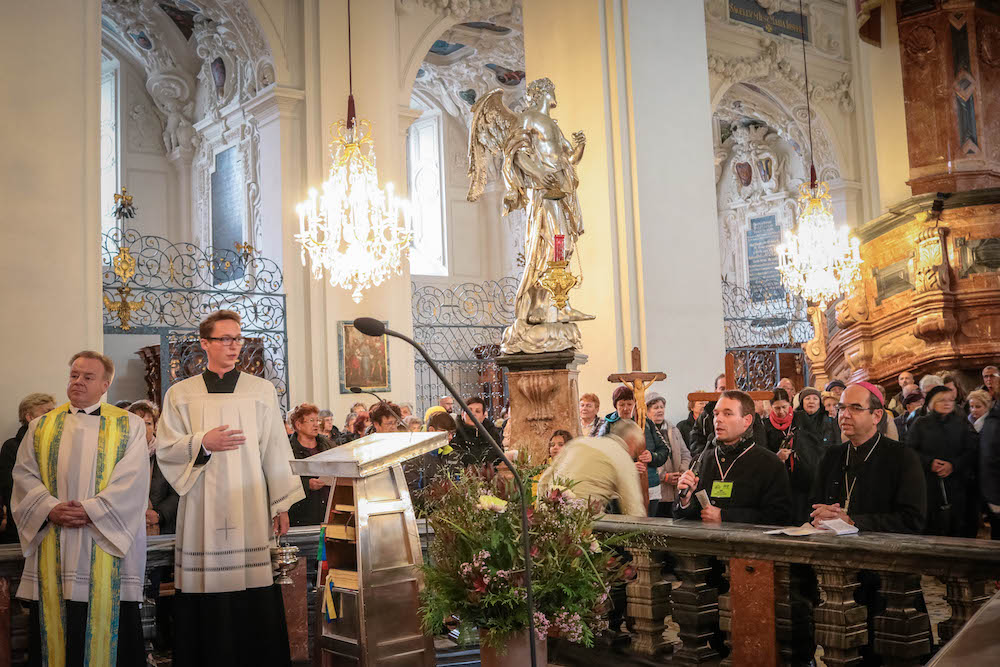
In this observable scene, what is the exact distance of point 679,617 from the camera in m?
3.98

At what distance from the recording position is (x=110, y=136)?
60.3 feet

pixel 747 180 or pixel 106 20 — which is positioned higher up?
pixel 106 20

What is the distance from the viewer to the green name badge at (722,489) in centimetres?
450

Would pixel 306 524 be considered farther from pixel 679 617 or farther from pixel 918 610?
pixel 918 610

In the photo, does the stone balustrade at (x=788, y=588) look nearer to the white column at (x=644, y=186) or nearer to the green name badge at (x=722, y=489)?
the green name badge at (x=722, y=489)

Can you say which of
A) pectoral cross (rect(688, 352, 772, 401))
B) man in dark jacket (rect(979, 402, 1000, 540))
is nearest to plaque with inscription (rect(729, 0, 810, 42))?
pectoral cross (rect(688, 352, 772, 401))

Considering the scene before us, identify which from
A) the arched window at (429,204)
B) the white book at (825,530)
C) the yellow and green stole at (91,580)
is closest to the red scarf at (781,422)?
the white book at (825,530)

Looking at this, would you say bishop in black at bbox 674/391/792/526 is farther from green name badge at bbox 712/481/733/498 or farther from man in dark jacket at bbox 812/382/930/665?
man in dark jacket at bbox 812/382/930/665

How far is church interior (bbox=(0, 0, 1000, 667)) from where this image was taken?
3.68 m

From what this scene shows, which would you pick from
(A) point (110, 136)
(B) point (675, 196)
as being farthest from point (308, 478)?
(A) point (110, 136)

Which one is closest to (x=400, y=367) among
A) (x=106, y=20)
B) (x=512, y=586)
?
(x=106, y=20)

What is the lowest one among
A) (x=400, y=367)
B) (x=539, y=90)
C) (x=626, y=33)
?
(x=400, y=367)

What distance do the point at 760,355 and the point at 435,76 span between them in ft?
27.7

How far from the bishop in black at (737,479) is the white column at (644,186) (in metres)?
6.15
